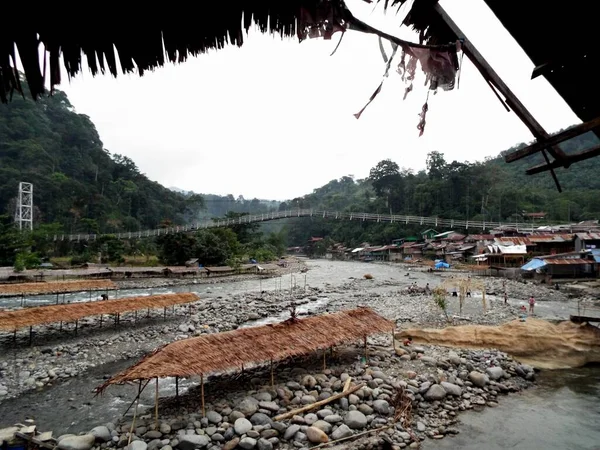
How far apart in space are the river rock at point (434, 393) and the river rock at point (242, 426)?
3.89 meters

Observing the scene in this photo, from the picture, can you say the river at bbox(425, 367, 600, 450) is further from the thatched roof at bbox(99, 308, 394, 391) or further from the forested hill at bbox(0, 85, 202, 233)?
the forested hill at bbox(0, 85, 202, 233)

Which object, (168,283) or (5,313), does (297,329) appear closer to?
(5,313)

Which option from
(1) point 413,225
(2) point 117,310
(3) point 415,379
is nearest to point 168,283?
(2) point 117,310

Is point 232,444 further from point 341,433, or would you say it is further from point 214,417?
point 341,433

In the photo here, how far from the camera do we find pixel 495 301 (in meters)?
20.8

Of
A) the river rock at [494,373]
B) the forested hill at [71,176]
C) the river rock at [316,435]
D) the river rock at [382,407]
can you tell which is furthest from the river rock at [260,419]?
the forested hill at [71,176]

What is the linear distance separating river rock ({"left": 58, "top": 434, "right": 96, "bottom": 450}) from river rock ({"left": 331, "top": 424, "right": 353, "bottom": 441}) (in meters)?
3.99

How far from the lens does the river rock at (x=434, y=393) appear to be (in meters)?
7.83

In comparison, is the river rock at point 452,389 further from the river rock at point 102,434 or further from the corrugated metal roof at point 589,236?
the corrugated metal roof at point 589,236

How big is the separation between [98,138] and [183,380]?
7487 cm

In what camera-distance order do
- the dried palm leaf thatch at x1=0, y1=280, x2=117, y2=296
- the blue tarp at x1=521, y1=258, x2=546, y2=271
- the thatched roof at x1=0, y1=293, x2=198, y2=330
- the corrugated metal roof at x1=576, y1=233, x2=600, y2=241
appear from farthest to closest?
the corrugated metal roof at x1=576, y1=233, x2=600, y2=241 < the blue tarp at x1=521, y1=258, x2=546, y2=271 < the dried palm leaf thatch at x1=0, y1=280, x2=117, y2=296 < the thatched roof at x1=0, y1=293, x2=198, y2=330

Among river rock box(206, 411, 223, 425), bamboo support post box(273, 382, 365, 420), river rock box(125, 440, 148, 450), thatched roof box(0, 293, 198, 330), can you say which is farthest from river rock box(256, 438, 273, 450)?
thatched roof box(0, 293, 198, 330)

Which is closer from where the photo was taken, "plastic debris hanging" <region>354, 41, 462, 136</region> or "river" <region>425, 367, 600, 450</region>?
"plastic debris hanging" <region>354, 41, 462, 136</region>

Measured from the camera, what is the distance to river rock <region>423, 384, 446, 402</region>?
7832 millimetres
